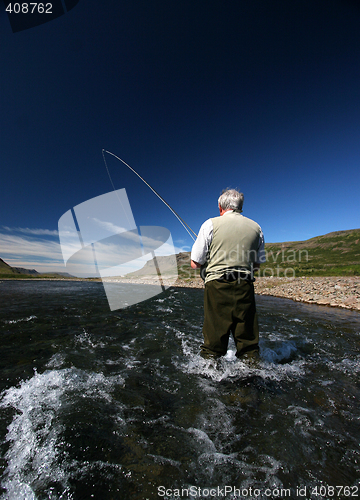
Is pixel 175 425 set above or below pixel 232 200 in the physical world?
below

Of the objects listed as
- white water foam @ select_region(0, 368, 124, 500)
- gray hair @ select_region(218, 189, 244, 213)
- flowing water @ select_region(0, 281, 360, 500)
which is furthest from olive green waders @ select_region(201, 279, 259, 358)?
white water foam @ select_region(0, 368, 124, 500)

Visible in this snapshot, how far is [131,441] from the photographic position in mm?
1848

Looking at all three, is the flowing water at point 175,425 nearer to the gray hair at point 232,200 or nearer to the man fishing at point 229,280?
the man fishing at point 229,280

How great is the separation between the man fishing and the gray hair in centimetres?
20

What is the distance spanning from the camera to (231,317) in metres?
2.83

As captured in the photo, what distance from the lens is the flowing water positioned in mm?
1459

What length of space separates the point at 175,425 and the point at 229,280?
182 centimetres

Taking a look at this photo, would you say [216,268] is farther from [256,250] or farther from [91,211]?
[91,211]

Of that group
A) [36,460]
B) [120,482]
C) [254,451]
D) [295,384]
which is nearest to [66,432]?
[36,460]

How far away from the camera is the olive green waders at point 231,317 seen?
2805 mm
